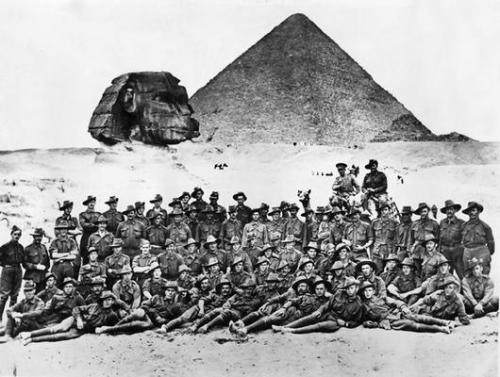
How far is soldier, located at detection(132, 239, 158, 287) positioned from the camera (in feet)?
43.2

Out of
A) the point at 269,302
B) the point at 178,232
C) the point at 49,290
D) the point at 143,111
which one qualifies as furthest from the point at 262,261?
the point at 143,111

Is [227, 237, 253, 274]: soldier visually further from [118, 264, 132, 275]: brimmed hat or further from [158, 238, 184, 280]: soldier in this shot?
[118, 264, 132, 275]: brimmed hat

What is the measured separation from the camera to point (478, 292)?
12.9 m

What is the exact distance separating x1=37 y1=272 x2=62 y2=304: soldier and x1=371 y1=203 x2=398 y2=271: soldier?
14.6ft

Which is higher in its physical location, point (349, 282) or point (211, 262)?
point (211, 262)

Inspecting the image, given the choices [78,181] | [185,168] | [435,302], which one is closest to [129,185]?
[78,181]

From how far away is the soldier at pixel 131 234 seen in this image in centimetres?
1371

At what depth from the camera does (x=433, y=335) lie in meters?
12.8

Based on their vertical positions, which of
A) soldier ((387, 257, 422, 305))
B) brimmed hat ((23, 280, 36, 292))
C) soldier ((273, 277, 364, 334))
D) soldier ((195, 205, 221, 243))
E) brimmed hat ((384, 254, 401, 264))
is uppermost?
soldier ((195, 205, 221, 243))

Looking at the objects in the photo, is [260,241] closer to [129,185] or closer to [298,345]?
[298,345]

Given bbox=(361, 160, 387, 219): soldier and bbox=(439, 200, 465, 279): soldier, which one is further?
bbox=(361, 160, 387, 219): soldier

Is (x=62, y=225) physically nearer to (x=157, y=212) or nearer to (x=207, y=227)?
(x=157, y=212)

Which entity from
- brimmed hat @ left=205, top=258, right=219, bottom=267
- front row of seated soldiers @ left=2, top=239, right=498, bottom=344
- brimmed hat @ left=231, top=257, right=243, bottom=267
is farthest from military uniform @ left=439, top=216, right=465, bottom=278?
brimmed hat @ left=205, top=258, right=219, bottom=267

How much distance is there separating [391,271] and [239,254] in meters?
2.15
